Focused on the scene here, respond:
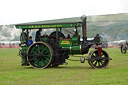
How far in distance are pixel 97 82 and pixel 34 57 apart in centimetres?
544

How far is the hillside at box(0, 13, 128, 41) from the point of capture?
127875 millimetres

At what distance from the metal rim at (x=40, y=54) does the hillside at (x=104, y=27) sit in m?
109

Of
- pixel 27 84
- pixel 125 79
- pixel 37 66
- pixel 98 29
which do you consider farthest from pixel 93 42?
pixel 98 29

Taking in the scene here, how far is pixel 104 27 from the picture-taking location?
13938 centimetres

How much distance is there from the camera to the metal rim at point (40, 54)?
45.5 feet

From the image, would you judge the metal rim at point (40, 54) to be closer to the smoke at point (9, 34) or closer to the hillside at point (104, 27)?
the hillside at point (104, 27)

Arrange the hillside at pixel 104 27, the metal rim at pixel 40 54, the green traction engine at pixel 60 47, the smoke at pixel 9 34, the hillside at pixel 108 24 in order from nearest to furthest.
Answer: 1. the green traction engine at pixel 60 47
2. the metal rim at pixel 40 54
3. the smoke at pixel 9 34
4. the hillside at pixel 104 27
5. the hillside at pixel 108 24

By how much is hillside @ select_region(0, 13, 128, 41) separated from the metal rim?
109264mm

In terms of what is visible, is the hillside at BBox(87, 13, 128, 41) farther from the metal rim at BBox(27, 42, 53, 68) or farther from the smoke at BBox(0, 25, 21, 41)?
the metal rim at BBox(27, 42, 53, 68)

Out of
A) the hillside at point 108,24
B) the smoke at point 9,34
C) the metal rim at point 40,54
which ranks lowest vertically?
the metal rim at point 40,54

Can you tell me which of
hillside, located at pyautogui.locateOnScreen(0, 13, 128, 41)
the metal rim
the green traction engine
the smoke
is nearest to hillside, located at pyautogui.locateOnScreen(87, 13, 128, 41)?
hillside, located at pyautogui.locateOnScreen(0, 13, 128, 41)

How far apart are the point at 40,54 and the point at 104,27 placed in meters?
127

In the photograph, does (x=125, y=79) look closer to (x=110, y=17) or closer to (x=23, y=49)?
(x=23, y=49)

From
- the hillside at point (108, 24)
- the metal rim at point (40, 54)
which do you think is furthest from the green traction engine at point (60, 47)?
the hillside at point (108, 24)
